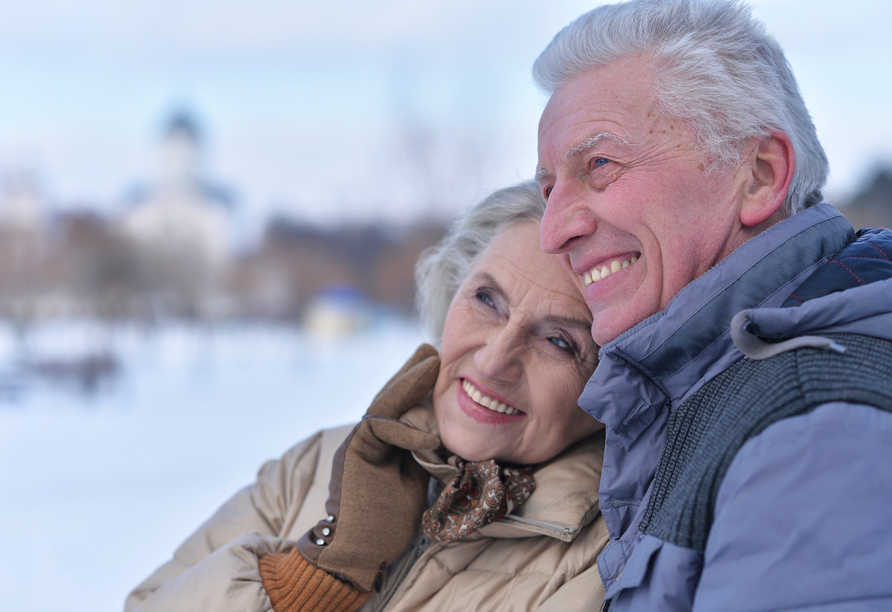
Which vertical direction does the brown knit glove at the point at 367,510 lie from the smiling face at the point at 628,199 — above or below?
below

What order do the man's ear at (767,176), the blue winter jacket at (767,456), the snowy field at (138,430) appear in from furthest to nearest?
the snowy field at (138,430) < the man's ear at (767,176) < the blue winter jacket at (767,456)

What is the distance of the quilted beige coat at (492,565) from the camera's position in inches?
56.8

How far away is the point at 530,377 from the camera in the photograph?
1.69 metres

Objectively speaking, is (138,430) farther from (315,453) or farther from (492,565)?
(492,565)

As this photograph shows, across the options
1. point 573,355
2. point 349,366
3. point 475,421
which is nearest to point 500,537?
point 475,421

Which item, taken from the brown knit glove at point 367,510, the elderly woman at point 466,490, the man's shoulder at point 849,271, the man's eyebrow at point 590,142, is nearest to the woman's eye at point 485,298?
the elderly woman at point 466,490

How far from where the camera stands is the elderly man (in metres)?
0.79

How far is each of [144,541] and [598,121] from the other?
16.4 ft

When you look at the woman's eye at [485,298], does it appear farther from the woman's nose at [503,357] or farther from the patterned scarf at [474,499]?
the patterned scarf at [474,499]

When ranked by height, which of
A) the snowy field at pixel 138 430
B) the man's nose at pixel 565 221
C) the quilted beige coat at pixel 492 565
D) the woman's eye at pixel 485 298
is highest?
the man's nose at pixel 565 221

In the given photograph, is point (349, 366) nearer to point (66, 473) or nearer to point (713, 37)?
point (66, 473)

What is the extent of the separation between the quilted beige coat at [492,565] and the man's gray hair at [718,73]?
0.78 meters

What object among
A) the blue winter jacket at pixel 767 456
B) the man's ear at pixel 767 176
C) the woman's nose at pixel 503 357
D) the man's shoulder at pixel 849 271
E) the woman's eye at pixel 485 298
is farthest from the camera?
the woman's eye at pixel 485 298

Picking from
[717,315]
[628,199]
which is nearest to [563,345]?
[628,199]
